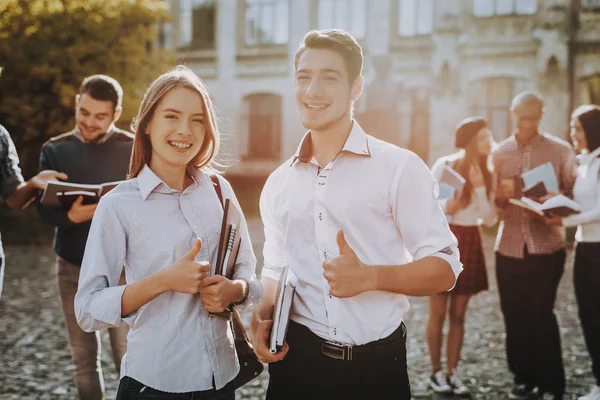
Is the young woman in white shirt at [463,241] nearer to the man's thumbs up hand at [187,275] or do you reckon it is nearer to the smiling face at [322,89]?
the smiling face at [322,89]

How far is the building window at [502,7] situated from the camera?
21891 mm

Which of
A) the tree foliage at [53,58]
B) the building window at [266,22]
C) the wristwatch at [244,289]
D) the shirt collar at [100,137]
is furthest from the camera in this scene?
the building window at [266,22]

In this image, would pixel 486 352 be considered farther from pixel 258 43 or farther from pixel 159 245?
pixel 258 43

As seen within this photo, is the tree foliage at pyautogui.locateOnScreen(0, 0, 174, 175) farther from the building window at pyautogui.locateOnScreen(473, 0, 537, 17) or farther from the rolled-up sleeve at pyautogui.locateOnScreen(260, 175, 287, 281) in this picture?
the rolled-up sleeve at pyautogui.locateOnScreen(260, 175, 287, 281)

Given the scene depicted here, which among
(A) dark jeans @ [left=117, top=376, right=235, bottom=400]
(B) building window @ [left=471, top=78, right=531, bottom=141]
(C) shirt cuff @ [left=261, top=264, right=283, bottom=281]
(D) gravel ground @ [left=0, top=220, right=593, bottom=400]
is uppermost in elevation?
(B) building window @ [left=471, top=78, right=531, bottom=141]

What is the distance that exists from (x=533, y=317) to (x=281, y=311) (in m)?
3.40

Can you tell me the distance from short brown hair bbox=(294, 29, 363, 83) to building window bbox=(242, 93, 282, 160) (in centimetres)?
2255

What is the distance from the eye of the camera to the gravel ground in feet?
17.4

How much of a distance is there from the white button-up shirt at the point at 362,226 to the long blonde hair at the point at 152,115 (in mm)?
419

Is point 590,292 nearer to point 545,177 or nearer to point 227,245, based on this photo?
point 545,177

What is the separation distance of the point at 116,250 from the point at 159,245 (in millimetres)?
162

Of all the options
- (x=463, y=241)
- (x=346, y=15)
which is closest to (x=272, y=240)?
(x=463, y=241)

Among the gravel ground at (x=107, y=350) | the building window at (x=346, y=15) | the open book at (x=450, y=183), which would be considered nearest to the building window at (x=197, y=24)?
the building window at (x=346, y=15)

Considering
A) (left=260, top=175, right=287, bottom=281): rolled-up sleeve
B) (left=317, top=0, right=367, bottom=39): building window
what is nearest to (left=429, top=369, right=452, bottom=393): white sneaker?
(left=260, top=175, right=287, bottom=281): rolled-up sleeve
